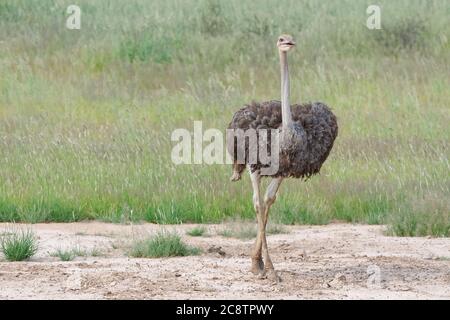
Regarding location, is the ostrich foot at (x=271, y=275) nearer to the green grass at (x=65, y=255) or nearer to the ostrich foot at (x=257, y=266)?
the ostrich foot at (x=257, y=266)

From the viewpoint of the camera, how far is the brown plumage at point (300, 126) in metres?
8.55

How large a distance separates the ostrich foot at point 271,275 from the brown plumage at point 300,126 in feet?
2.25

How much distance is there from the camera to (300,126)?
861 centimetres

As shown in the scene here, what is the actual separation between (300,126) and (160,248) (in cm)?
164

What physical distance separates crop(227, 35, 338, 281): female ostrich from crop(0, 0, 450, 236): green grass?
7.07ft

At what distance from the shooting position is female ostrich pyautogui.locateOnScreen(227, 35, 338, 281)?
8523 millimetres

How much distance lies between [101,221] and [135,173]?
110 centimetres

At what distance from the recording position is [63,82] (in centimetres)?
1675

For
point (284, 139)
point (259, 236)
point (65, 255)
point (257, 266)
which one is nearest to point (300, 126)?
point (284, 139)

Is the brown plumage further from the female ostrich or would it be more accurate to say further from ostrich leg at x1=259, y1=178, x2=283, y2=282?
ostrich leg at x1=259, y1=178, x2=283, y2=282

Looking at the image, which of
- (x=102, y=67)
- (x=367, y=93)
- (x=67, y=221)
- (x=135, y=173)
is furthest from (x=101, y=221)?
(x=102, y=67)

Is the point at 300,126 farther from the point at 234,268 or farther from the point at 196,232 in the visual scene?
the point at 196,232

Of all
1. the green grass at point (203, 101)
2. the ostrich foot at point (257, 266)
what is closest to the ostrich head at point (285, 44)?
the ostrich foot at point (257, 266)
